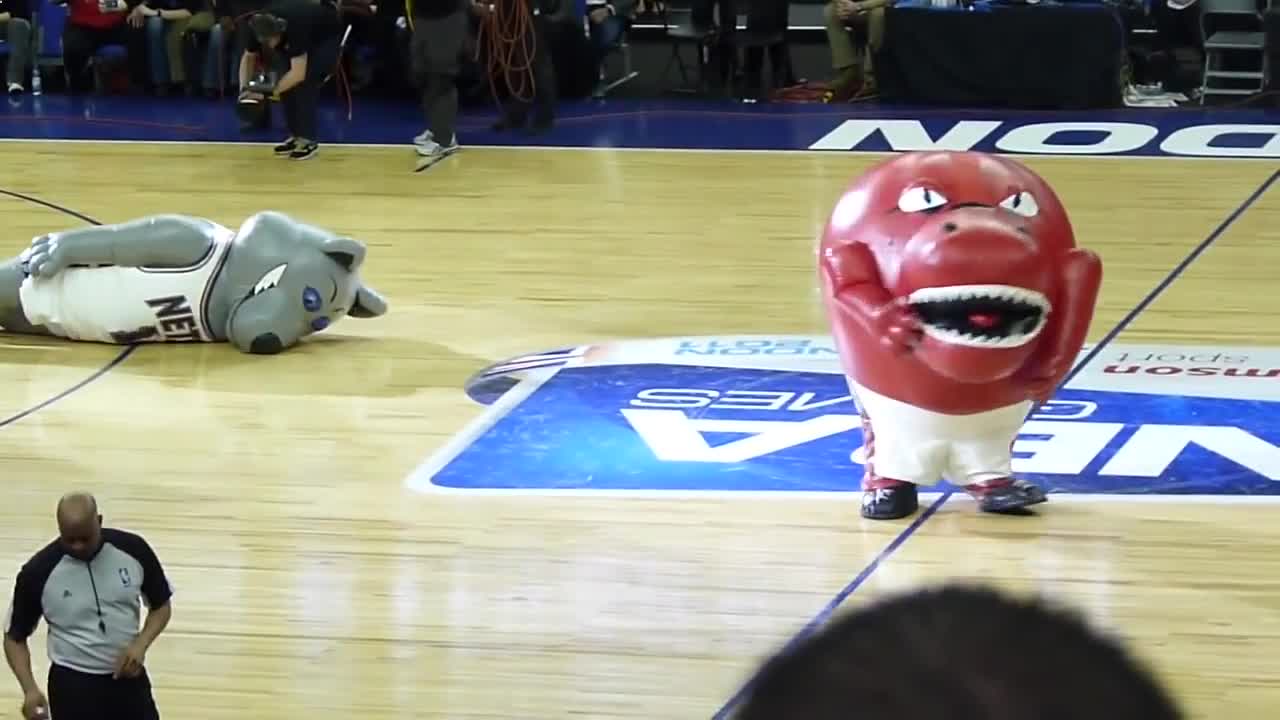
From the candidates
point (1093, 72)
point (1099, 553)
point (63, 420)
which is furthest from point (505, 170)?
point (1099, 553)

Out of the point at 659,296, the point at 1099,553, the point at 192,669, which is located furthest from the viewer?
the point at 659,296

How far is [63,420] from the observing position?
7.02 meters

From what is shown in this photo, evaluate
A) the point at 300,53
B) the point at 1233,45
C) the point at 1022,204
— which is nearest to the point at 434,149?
the point at 300,53

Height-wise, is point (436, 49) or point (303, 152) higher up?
point (436, 49)

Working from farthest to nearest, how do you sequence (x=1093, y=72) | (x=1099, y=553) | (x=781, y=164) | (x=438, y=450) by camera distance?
(x=1093, y=72) < (x=781, y=164) < (x=438, y=450) < (x=1099, y=553)

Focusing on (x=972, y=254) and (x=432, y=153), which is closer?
(x=972, y=254)

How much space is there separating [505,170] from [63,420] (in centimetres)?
534

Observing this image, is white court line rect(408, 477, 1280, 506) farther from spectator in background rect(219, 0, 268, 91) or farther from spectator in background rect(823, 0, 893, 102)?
spectator in background rect(823, 0, 893, 102)

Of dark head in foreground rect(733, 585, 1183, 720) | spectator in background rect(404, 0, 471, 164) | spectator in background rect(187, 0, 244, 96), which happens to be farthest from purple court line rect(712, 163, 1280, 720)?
spectator in background rect(187, 0, 244, 96)

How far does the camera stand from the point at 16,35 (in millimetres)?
15664

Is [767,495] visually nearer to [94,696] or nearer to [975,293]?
[975,293]

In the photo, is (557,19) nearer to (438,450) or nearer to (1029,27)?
(1029,27)

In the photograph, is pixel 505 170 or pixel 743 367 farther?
pixel 505 170

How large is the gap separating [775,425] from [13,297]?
11.3 ft
